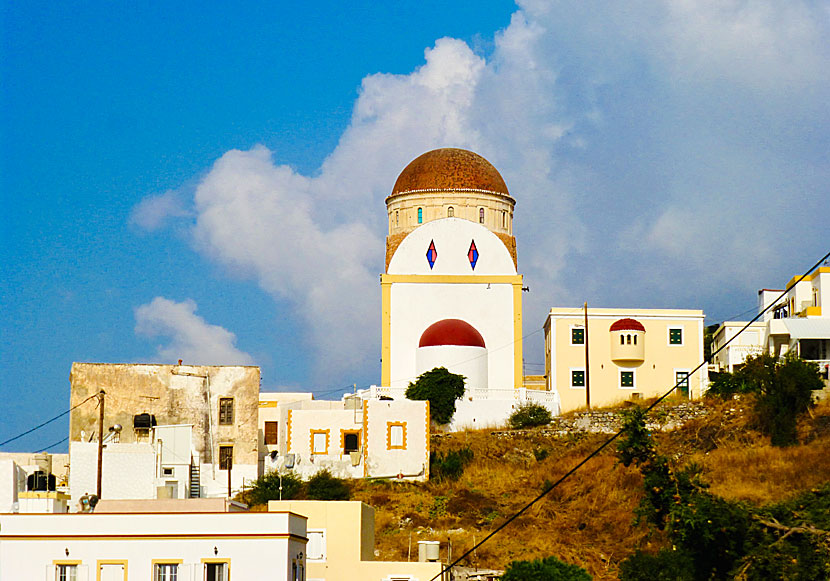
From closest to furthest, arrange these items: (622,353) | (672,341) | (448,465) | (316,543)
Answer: (316,543) → (448,465) → (622,353) → (672,341)

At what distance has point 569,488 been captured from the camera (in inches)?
1777

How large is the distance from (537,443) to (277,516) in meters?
24.7

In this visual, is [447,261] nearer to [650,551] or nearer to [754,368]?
[754,368]

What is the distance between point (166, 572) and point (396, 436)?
21054 mm

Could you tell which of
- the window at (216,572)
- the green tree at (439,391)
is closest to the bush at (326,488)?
the green tree at (439,391)

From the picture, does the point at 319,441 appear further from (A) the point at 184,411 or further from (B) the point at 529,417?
(B) the point at 529,417

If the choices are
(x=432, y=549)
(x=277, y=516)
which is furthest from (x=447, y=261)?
(x=277, y=516)

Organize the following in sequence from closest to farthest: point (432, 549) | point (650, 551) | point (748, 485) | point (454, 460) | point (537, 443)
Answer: point (432, 549) < point (650, 551) < point (748, 485) < point (454, 460) < point (537, 443)

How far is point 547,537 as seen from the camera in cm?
4022

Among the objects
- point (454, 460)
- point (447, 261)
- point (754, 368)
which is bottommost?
point (454, 460)

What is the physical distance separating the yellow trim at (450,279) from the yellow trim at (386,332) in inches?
12.3

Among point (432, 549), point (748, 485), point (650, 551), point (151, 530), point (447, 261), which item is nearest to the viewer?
point (151, 530)

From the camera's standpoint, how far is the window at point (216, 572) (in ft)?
85.9

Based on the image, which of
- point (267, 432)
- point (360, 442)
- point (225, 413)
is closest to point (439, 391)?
point (360, 442)
